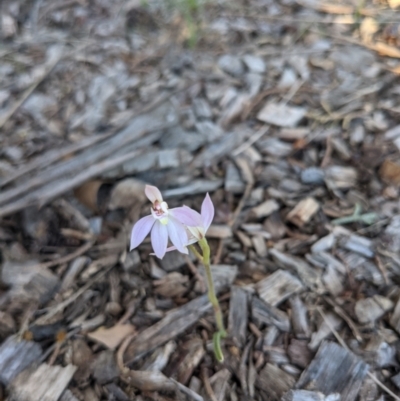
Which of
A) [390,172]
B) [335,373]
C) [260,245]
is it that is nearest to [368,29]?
[390,172]

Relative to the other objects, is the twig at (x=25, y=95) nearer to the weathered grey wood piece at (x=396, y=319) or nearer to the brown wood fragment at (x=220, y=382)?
the brown wood fragment at (x=220, y=382)

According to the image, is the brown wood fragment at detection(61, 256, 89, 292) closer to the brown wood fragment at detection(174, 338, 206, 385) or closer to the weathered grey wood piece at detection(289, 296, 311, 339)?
the brown wood fragment at detection(174, 338, 206, 385)

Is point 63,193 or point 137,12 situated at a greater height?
point 137,12

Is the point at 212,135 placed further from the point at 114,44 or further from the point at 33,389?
the point at 33,389

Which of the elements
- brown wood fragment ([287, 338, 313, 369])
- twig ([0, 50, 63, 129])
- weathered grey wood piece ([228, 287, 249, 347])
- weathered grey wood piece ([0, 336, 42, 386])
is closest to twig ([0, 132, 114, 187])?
twig ([0, 50, 63, 129])

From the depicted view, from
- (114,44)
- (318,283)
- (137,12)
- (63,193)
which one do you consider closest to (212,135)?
(63,193)

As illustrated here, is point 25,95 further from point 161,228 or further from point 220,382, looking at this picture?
point 220,382

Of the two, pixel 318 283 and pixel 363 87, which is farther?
pixel 363 87

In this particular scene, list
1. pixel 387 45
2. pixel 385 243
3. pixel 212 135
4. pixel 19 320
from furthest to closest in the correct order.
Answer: pixel 387 45, pixel 212 135, pixel 385 243, pixel 19 320
